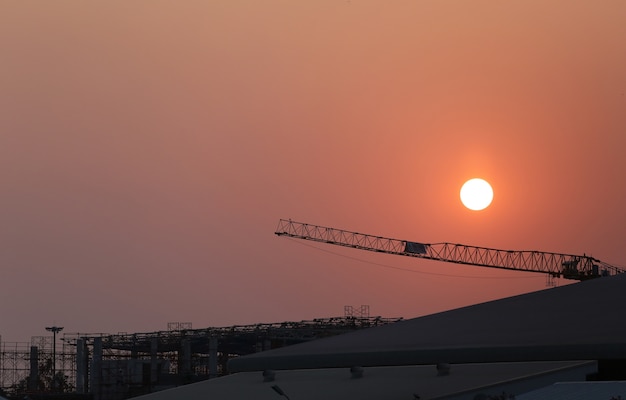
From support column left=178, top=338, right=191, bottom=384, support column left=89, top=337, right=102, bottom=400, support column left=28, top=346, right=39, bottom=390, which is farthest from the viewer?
support column left=28, top=346, right=39, bottom=390

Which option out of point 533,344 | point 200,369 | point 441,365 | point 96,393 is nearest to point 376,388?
point 441,365

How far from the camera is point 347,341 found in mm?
72062

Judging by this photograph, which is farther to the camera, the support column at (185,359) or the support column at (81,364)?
the support column at (81,364)

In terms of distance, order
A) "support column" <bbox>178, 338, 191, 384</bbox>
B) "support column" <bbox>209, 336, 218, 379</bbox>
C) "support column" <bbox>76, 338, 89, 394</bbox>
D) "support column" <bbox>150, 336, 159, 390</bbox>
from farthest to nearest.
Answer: "support column" <bbox>76, 338, 89, 394</bbox>, "support column" <bbox>178, 338, 191, 384</bbox>, "support column" <bbox>209, 336, 218, 379</bbox>, "support column" <bbox>150, 336, 159, 390</bbox>

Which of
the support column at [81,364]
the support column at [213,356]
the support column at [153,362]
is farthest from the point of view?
the support column at [81,364]

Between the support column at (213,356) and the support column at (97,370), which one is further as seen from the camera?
the support column at (213,356)

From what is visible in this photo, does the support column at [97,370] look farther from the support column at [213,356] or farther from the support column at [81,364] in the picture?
the support column at [213,356]

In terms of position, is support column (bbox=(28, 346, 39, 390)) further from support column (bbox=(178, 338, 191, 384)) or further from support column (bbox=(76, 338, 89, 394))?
support column (bbox=(178, 338, 191, 384))

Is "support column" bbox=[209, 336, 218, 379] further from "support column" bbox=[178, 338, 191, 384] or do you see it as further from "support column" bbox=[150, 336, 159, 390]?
"support column" bbox=[150, 336, 159, 390]

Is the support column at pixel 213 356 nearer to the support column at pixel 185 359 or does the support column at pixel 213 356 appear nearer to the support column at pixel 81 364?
the support column at pixel 185 359

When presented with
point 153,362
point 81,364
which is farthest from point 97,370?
point 81,364

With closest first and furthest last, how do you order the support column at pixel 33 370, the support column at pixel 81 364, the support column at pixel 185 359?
the support column at pixel 185 359, the support column at pixel 33 370, the support column at pixel 81 364

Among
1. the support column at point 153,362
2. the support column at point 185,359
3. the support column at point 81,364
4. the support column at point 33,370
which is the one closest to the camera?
the support column at point 153,362

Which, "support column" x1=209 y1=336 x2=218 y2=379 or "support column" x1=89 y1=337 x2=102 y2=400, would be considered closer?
"support column" x1=89 y1=337 x2=102 y2=400
